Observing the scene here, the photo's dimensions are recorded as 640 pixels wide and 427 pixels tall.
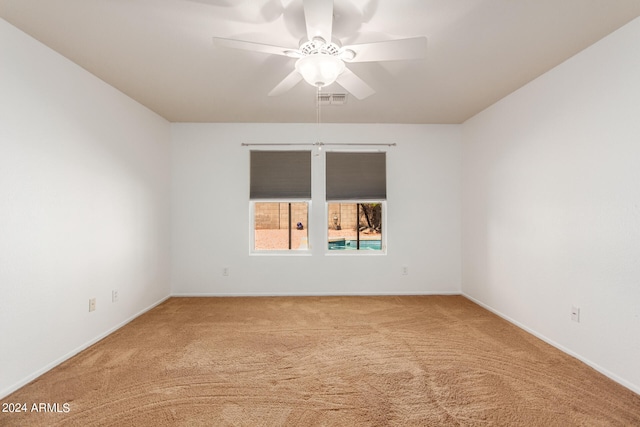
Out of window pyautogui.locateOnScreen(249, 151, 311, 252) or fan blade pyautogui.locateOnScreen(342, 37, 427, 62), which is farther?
window pyautogui.locateOnScreen(249, 151, 311, 252)

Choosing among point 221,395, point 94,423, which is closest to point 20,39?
point 94,423

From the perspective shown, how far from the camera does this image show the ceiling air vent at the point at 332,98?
3.35m

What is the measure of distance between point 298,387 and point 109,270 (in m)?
2.31

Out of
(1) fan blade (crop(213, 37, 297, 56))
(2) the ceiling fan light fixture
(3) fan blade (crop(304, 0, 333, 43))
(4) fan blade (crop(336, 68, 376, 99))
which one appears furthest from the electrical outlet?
(1) fan blade (crop(213, 37, 297, 56))

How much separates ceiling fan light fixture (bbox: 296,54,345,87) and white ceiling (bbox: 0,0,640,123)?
13.6 inches

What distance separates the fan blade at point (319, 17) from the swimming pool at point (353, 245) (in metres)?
3.16

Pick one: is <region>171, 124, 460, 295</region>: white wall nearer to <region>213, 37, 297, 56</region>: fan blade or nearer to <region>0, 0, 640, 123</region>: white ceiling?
<region>0, 0, 640, 123</region>: white ceiling

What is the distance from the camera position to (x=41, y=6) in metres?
1.89

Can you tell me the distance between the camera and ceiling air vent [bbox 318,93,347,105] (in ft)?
11.0

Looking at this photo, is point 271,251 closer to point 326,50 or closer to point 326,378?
point 326,378

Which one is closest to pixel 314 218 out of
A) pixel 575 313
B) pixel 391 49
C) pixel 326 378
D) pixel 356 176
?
pixel 356 176

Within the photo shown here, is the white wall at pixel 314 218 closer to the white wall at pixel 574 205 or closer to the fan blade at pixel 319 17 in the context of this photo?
the white wall at pixel 574 205

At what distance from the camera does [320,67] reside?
1.88 metres

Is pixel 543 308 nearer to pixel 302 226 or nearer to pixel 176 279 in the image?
pixel 302 226
